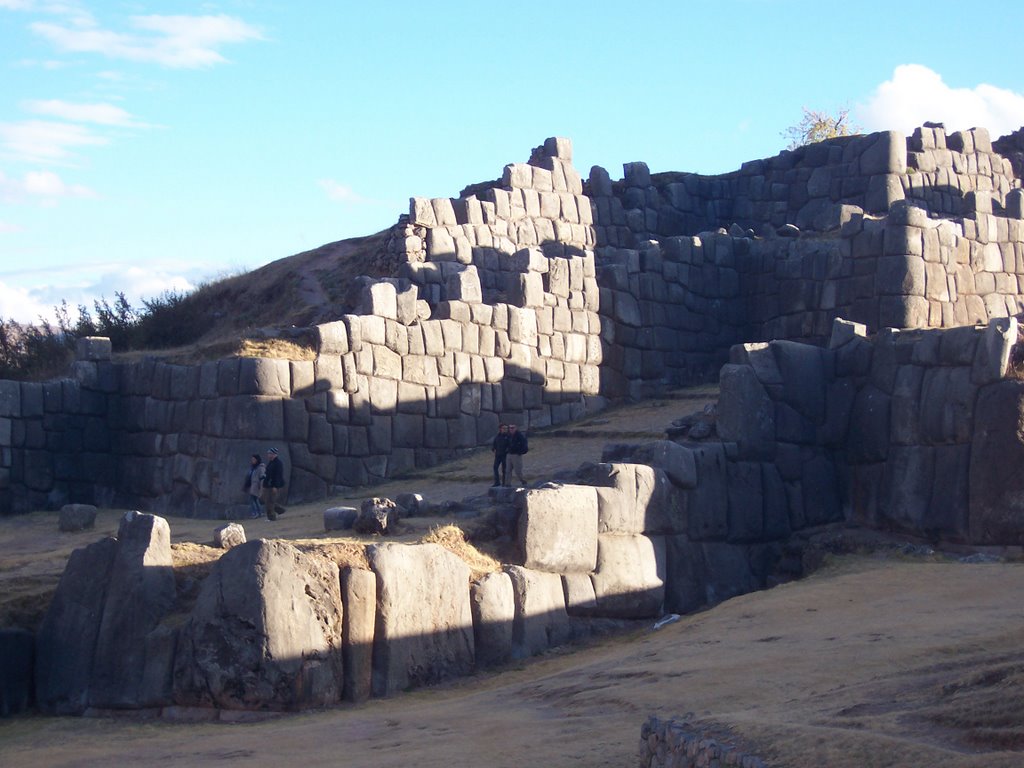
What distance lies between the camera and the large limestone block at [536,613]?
1496 cm

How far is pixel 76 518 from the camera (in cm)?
2030

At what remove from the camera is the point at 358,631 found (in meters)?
13.2

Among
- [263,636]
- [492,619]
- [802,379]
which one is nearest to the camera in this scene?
[263,636]

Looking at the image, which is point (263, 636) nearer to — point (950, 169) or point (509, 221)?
point (509, 221)

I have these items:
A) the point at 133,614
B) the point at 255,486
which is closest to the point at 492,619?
the point at 133,614

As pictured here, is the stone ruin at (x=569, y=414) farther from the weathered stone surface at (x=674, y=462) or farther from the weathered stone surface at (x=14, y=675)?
the weathered stone surface at (x=14, y=675)

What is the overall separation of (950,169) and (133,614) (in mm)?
25071

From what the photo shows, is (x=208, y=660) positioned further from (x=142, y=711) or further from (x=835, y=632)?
(x=835, y=632)

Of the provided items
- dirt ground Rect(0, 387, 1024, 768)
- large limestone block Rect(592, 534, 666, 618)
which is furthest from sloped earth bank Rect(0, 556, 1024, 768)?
large limestone block Rect(592, 534, 666, 618)

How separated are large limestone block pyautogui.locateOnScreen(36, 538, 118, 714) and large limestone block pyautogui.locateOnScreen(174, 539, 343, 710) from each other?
1220 millimetres

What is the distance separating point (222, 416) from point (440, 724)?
1169 cm

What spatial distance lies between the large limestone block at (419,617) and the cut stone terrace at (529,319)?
809 centimetres

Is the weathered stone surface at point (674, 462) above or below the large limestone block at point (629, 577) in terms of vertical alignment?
above

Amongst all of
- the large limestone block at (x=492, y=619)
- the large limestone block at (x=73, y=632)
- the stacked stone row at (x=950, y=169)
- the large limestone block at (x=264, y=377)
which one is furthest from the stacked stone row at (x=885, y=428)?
the stacked stone row at (x=950, y=169)
